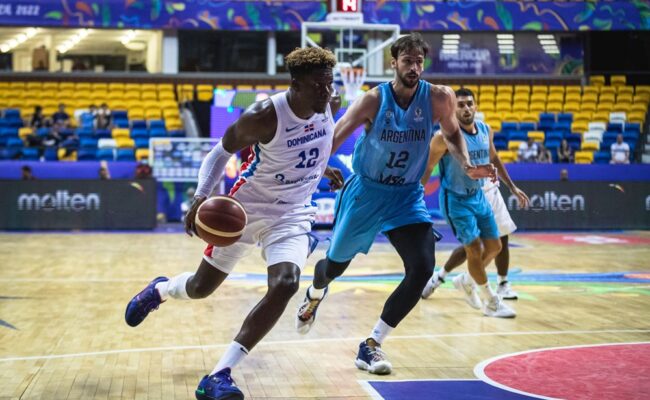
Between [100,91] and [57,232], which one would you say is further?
[100,91]

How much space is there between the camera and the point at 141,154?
20953 millimetres

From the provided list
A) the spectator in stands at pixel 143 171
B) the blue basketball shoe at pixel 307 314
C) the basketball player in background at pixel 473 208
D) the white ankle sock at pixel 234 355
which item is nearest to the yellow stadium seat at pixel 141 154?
the spectator in stands at pixel 143 171

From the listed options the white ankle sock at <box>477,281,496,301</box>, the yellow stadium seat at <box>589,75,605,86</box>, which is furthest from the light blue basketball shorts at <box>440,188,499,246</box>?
the yellow stadium seat at <box>589,75,605,86</box>

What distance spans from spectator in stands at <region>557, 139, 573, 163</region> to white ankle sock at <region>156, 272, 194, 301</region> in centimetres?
1661

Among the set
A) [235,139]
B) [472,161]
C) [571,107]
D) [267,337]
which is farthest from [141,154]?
[235,139]

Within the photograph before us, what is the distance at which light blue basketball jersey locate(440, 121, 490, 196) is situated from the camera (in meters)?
8.26

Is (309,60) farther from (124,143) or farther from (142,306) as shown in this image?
(124,143)

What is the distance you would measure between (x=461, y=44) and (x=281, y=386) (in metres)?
22.2

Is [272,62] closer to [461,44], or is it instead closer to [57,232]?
[461,44]

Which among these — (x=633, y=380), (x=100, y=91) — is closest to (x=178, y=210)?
(x=100, y=91)

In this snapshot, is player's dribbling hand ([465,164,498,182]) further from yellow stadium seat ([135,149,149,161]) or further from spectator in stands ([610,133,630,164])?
spectator in stands ([610,133,630,164])

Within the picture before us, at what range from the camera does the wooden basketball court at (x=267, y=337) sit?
218 inches

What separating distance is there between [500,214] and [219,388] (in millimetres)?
5166

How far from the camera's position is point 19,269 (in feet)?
38.6
